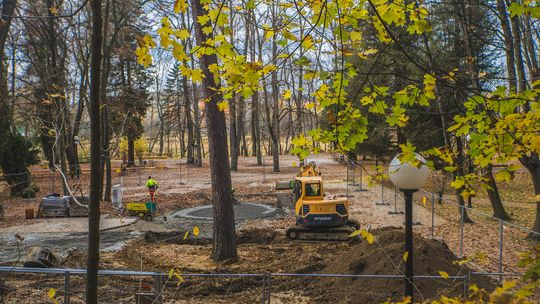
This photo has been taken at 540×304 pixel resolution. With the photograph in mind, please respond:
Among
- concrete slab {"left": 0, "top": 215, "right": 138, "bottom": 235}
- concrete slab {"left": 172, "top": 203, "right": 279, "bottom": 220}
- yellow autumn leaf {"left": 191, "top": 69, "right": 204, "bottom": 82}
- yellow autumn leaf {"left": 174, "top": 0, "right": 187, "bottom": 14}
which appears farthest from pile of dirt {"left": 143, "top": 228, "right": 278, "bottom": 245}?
yellow autumn leaf {"left": 174, "top": 0, "right": 187, "bottom": 14}

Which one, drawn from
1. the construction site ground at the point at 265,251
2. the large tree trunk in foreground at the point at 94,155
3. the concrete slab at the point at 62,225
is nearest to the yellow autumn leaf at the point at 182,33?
the large tree trunk in foreground at the point at 94,155

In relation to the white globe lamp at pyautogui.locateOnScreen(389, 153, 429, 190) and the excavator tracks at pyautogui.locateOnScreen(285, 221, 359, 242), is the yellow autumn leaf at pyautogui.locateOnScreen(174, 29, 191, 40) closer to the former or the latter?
the white globe lamp at pyautogui.locateOnScreen(389, 153, 429, 190)

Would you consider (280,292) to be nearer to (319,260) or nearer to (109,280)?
(319,260)

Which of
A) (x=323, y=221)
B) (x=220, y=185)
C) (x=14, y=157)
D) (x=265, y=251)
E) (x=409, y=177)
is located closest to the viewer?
(x=409, y=177)

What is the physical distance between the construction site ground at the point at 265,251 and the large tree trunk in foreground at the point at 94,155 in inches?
73.2

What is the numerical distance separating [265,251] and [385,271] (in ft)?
15.7

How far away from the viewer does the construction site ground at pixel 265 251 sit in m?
8.62

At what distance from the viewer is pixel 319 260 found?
11297 mm

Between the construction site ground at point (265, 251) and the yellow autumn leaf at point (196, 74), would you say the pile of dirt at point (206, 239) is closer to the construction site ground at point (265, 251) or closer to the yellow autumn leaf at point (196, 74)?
the construction site ground at point (265, 251)

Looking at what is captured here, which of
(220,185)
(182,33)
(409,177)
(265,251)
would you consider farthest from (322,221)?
(182,33)

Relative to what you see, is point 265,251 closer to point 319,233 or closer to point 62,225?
point 319,233

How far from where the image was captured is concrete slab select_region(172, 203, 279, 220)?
18375 mm

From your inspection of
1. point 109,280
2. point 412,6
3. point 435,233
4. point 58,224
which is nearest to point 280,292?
point 109,280

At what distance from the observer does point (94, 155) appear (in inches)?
112
